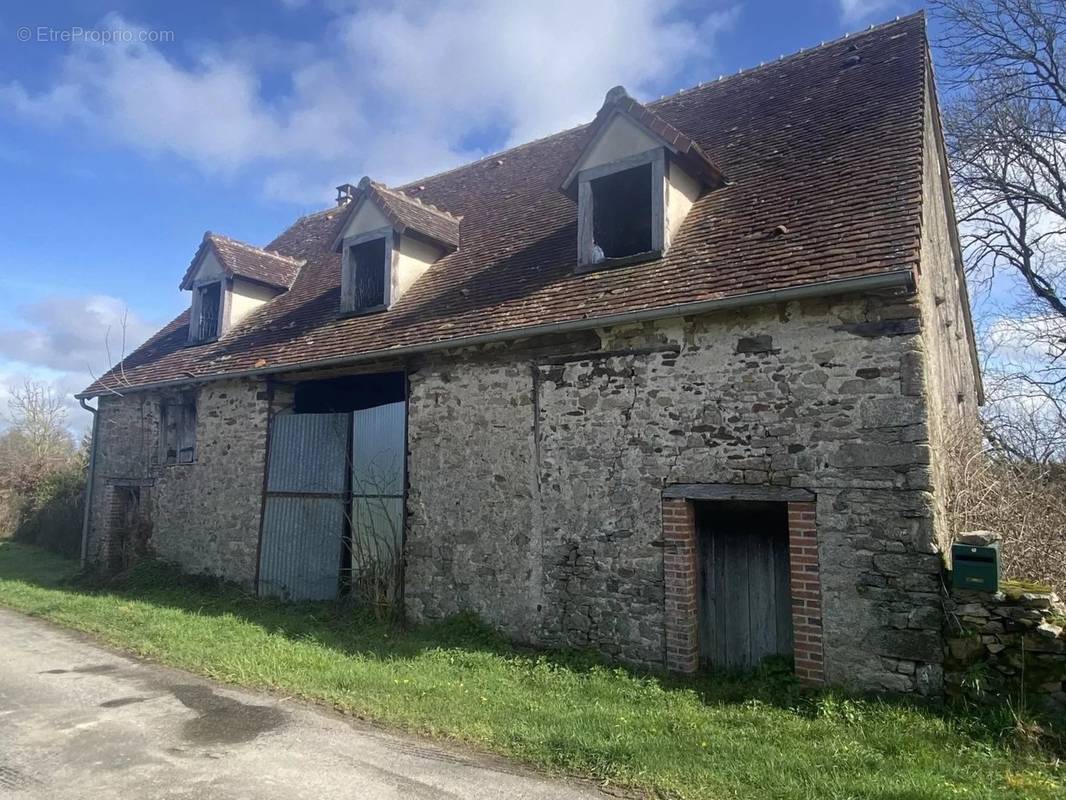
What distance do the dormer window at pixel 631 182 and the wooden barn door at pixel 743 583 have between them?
3284mm

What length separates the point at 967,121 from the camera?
620 inches

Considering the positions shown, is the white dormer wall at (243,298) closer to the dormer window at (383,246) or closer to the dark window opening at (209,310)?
the dark window opening at (209,310)

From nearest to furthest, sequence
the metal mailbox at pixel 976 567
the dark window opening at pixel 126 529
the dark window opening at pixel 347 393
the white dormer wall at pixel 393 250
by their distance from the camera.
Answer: the metal mailbox at pixel 976 567
the white dormer wall at pixel 393 250
the dark window opening at pixel 347 393
the dark window opening at pixel 126 529

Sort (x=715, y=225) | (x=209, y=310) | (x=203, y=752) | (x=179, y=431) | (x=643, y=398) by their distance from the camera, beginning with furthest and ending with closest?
(x=209, y=310) < (x=179, y=431) < (x=715, y=225) < (x=643, y=398) < (x=203, y=752)

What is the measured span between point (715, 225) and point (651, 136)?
1399 mm

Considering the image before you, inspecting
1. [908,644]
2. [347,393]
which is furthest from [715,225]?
[347,393]

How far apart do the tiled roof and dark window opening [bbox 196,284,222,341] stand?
0.52 m

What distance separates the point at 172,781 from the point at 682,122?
1090 centimetres

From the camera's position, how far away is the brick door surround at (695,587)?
20.0 feet

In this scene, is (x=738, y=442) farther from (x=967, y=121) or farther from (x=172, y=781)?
(x=967, y=121)

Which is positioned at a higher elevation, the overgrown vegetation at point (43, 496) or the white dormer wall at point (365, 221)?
the white dormer wall at point (365, 221)

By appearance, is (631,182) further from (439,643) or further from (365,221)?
(439,643)

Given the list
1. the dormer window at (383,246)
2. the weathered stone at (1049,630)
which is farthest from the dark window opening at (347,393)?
the weathered stone at (1049,630)

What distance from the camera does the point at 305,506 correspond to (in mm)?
10688
